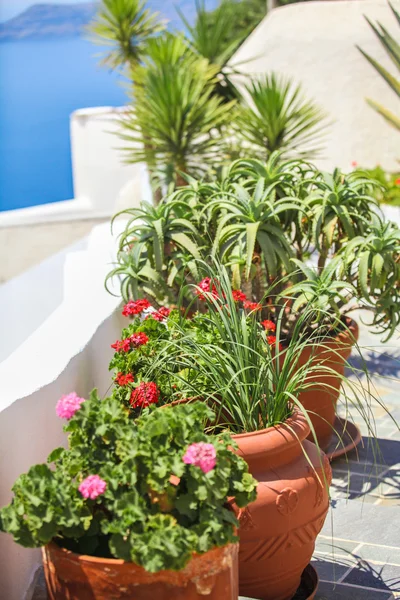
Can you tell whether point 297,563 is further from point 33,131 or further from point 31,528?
point 33,131

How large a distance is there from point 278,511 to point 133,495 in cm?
63

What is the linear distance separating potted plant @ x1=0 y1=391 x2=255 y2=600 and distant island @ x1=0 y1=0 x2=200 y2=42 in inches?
1307

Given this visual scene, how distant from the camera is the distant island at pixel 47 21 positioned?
3362 cm

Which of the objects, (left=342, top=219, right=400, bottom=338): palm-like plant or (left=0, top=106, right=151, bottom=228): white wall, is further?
(left=0, top=106, right=151, bottom=228): white wall

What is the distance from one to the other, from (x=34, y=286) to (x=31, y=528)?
7.48m

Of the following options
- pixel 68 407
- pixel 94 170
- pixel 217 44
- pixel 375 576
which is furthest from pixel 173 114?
pixel 94 170

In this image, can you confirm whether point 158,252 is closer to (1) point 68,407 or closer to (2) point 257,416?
(2) point 257,416

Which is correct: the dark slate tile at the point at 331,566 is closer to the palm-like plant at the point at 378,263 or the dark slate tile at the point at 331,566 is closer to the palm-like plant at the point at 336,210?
the palm-like plant at the point at 378,263

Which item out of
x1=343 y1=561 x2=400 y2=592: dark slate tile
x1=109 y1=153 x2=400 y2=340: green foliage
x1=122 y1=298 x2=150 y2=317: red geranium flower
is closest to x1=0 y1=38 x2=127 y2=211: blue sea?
x1=109 y1=153 x2=400 y2=340: green foliage

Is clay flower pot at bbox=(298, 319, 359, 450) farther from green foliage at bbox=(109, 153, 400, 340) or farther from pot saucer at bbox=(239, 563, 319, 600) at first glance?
pot saucer at bbox=(239, 563, 319, 600)

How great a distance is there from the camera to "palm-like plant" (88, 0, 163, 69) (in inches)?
340

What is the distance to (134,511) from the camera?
1907 millimetres

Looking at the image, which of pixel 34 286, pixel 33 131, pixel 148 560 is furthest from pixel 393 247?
pixel 33 131

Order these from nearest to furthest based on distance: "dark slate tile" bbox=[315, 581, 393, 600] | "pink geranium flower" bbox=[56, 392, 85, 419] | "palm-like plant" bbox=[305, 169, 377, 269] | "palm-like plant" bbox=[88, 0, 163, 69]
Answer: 1. "pink geranium flower" bbox=[56, 392, 85, 419]
2. "dark slate tile" bbox=[315, 581, 393, 600]
3. "palm-like plant" bbox=[305, 169, 377, 269]
4. "palm-like plant" bbox=[88, 0, 163, 69]
